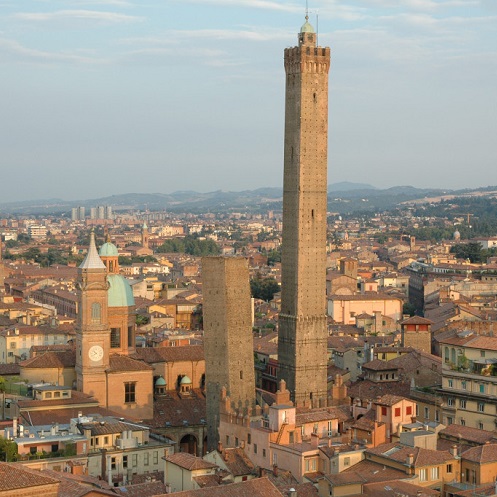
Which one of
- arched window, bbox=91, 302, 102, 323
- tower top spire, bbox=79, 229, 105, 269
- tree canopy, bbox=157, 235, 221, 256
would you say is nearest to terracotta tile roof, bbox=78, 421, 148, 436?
arched window, bbox=91, 302, 102, 323

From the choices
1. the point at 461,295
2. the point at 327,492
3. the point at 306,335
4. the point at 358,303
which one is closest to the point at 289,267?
the point at 306,335

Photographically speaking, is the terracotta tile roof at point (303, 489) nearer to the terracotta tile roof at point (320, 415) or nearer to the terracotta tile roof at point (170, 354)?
the terracotta tile roof at point (320, 415)

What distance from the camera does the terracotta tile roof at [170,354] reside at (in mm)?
54000

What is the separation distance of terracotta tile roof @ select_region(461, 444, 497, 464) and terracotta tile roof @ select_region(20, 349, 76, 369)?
63.9 ft

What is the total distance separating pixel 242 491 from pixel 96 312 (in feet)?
62.3

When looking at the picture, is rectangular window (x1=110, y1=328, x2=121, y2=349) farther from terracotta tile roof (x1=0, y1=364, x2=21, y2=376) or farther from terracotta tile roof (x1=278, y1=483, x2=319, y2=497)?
terracotta tile roof (x1=278, y1=483, x2=319, y2=497)

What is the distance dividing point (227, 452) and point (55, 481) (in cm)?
1419

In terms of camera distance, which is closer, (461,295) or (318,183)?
(318,183)

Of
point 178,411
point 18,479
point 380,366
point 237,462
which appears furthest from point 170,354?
point 18,479

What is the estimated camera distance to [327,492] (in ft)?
111

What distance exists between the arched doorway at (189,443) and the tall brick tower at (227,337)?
1.99m

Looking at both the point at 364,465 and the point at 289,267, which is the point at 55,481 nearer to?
the point at 364,465

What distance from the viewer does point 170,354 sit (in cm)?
5472

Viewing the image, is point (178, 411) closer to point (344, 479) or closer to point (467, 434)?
point (467, 434)
